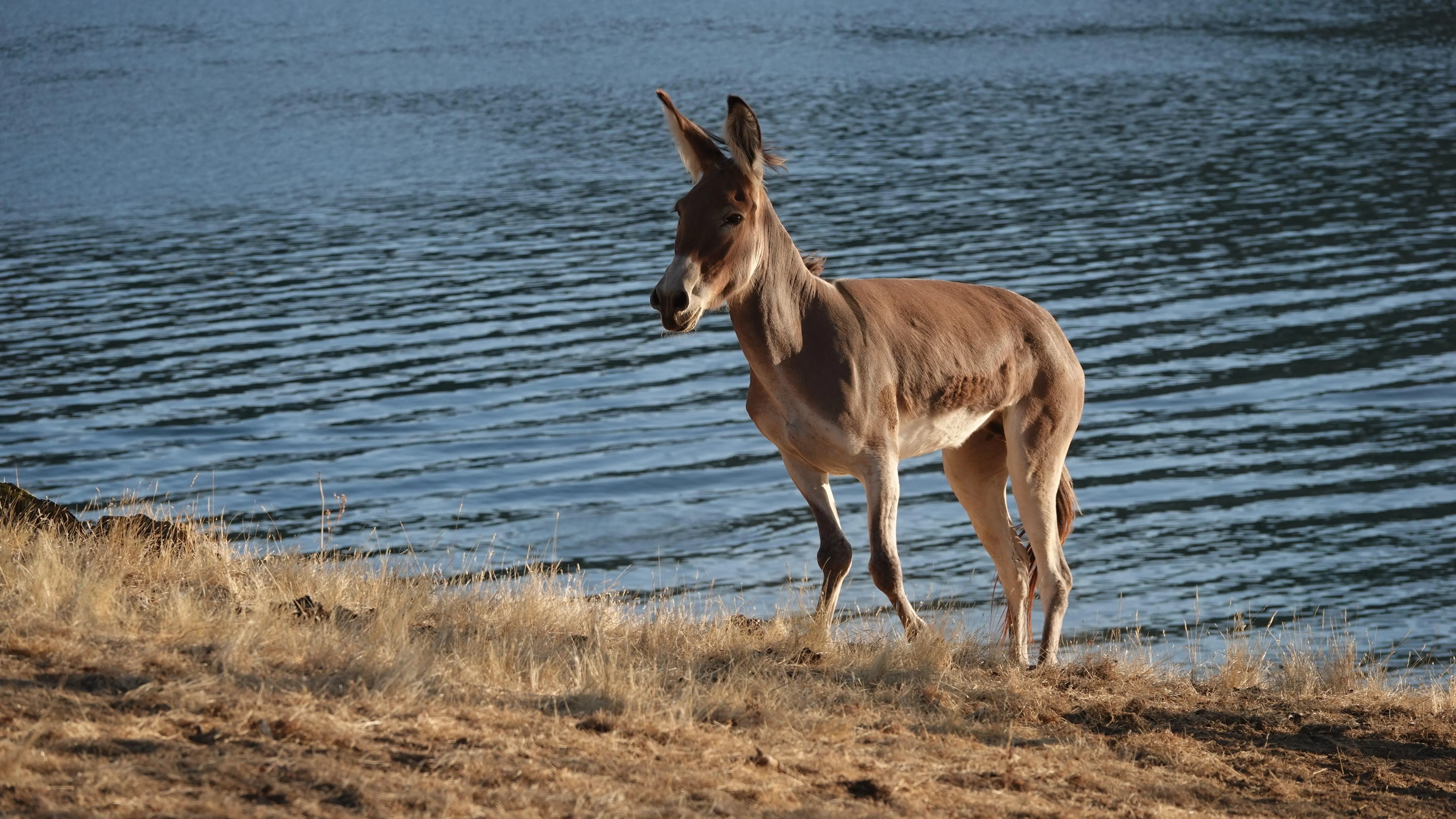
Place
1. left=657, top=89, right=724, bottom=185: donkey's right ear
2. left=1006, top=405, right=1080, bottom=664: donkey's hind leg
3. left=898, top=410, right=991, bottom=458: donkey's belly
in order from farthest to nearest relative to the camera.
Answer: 1. left=1006, top=405, right=1080, bottom=664: donkey's hind leg
2. left=898, top=410, right=991, bottom=458: donkey's belly
3. left=657, top=89, right=724, bottom=185: donkey's right ear

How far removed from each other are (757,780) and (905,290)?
3405 millimetres

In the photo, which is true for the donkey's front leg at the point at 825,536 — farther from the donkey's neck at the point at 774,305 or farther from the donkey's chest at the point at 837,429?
the donkey's neck at the point at 774,305

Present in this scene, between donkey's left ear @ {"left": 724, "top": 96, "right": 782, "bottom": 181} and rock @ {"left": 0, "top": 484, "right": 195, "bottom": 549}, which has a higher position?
donkey's left ear @ {"left": 724, "top": 96, "right": 782, "bottom": 181}

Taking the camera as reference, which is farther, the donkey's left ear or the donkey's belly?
the donkey's belly

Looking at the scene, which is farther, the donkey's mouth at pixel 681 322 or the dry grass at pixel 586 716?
the donkey's mouth at pixel 681 322

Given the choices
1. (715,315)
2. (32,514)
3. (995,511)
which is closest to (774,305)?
(995,511)

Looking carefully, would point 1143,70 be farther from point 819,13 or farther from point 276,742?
point 276,742

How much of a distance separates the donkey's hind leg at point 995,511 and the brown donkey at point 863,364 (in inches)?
6.5

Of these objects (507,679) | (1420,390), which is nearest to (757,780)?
(507,679)

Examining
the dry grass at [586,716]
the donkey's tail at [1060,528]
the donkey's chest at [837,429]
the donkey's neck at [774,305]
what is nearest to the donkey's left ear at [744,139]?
the donkey's neck at [774,305]

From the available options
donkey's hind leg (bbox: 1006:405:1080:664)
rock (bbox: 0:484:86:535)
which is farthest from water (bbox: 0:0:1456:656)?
donkey's hind leg (bbox: 1006:405:1080:664)

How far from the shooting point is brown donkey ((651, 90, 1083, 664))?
23.4ft

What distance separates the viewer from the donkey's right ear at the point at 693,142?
723 cm

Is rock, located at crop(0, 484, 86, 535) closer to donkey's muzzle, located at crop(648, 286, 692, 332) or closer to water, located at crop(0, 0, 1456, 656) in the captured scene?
water, located at crop(0, 0, 1456, 656)
